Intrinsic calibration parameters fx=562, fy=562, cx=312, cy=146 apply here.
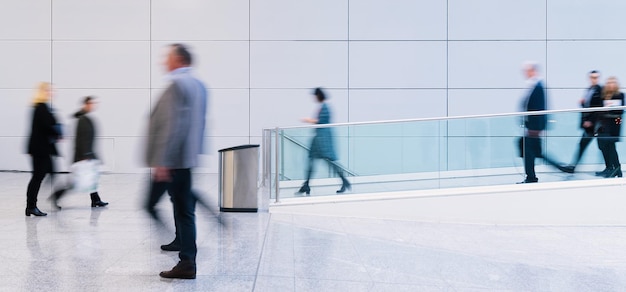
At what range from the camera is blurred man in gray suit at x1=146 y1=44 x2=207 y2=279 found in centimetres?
404

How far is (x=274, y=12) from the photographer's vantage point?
14.1m

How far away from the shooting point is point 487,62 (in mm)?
A: 14094

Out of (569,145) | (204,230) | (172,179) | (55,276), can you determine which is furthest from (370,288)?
(569,145)

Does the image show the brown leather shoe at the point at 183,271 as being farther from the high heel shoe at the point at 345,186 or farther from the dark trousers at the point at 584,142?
the dark trousers at the point at 584,142

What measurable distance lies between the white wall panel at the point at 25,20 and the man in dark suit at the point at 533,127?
11.7 meters

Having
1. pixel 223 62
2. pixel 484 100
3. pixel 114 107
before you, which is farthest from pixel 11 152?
pixel 484 100

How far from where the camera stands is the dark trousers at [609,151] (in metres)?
8.09

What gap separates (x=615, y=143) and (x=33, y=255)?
7617 millimetres

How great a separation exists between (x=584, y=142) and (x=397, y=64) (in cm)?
655

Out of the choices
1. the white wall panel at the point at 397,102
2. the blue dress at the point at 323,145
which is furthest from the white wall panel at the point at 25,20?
the blue dress at the point at 323,145

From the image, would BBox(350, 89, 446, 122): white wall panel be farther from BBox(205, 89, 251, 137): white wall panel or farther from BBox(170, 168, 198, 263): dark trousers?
BBox(170, 168, 198, 263): dark trousers

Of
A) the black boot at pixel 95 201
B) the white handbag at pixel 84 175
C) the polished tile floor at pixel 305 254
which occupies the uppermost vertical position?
the white handbag at pixel 84 175

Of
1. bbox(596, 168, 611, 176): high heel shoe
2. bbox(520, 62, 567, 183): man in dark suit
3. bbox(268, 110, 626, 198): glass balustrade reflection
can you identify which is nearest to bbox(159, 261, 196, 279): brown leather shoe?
bbox(268, 110, 626, 198): glass balustrade reflection

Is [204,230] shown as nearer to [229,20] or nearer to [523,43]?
[229,20]
